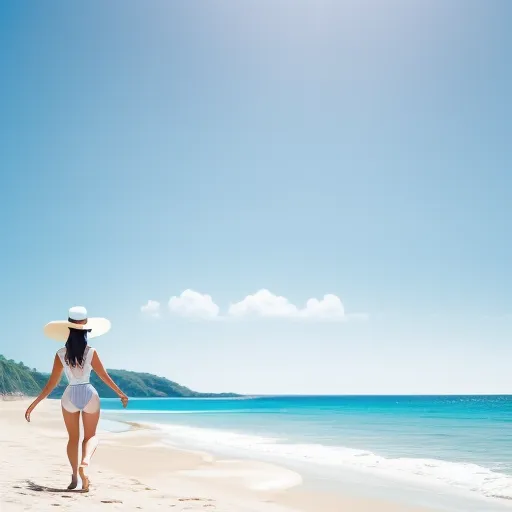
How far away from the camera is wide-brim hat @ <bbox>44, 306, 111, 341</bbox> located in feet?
21.8

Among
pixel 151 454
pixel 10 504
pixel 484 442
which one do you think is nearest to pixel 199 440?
pixel 151 454

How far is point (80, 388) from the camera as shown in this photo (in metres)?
6.62

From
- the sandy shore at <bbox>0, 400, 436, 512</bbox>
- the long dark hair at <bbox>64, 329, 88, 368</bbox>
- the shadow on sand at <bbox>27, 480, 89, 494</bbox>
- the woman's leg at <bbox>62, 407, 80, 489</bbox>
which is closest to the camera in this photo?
the long dark hair at <bbox>64, 329, 88, 368</bbox>

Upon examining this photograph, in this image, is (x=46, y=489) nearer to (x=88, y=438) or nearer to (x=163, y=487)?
(x=88, y=438)

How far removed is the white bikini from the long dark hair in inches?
1.5

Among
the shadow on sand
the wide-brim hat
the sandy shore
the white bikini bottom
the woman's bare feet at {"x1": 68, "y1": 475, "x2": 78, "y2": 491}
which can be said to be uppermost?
the wide-brim hat

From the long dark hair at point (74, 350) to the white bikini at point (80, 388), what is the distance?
0.04 m

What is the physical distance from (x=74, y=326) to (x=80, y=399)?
34.9 inches

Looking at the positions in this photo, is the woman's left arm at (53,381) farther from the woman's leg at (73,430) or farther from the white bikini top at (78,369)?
the woman's leg at (73,430)

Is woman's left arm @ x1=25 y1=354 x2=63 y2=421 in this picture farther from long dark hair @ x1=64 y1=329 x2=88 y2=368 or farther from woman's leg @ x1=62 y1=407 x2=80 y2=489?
woman's leg @ x1=62 y1=407 x2=80 y2=489

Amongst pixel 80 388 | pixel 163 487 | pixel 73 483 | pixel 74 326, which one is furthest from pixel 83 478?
pixel 163 487

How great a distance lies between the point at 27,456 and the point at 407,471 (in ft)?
31.1

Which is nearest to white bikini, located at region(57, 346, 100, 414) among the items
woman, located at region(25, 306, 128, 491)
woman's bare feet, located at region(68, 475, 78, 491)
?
woman, located at region(25, 306, 128, 491)

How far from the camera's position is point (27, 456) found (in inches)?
479
